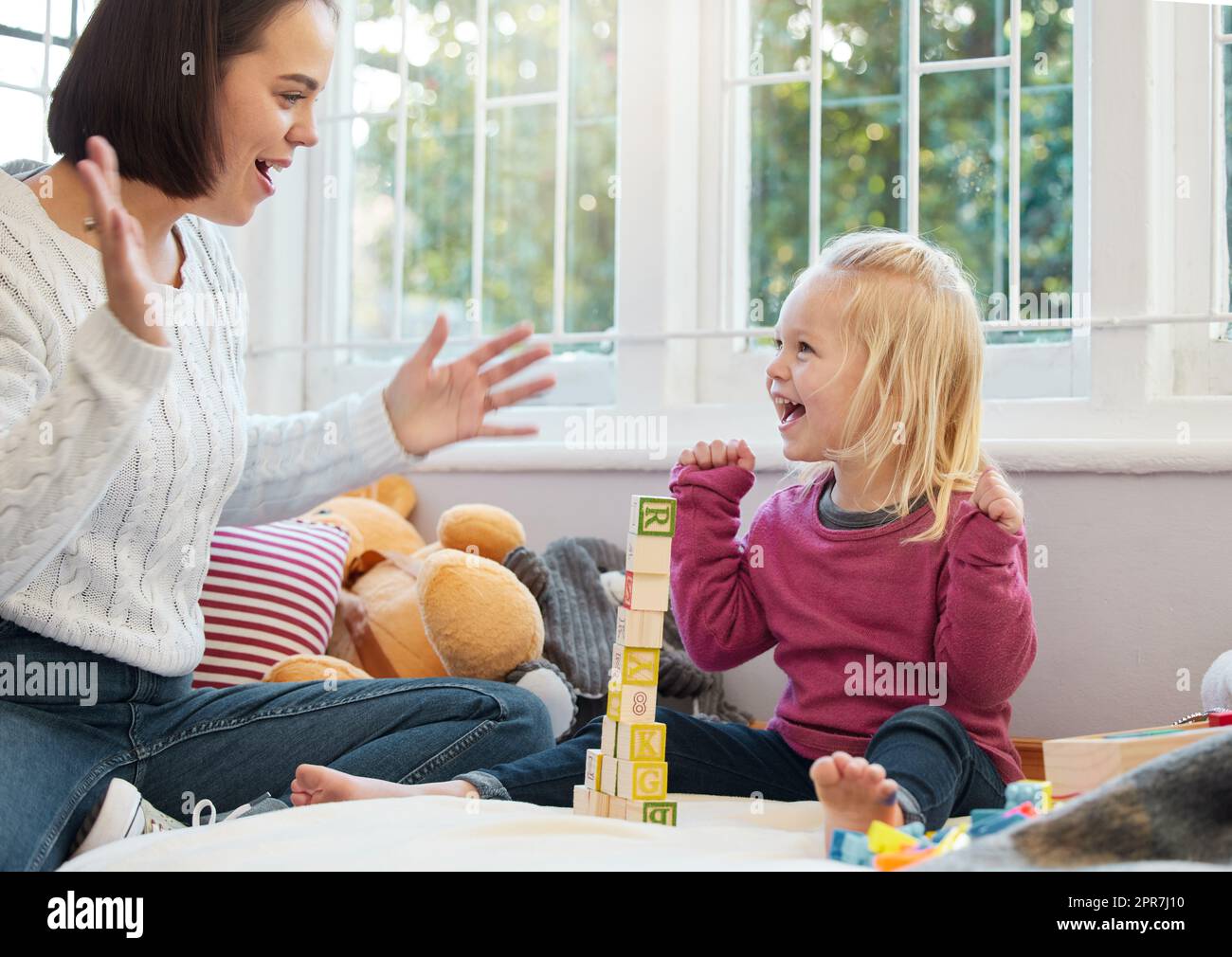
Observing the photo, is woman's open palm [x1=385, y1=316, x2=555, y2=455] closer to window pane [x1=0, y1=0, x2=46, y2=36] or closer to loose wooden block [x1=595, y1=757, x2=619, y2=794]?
loose wooden block [x1=595, y1=757, x2=619, y2=794]

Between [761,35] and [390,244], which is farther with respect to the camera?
[390,244]

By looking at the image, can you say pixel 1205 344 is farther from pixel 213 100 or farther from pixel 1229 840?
pixel 213 100

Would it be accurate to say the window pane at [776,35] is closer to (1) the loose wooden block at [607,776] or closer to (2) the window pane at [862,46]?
(2) the window pane at [862,46]

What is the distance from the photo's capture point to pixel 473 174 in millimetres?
2104

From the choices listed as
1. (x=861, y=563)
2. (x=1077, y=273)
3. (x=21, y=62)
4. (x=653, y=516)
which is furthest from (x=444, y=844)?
(x=21, y=62)

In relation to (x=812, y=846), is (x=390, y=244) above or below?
above

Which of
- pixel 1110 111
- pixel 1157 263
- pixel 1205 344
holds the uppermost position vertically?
pixel 1110 111

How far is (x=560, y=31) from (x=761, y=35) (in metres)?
0.33

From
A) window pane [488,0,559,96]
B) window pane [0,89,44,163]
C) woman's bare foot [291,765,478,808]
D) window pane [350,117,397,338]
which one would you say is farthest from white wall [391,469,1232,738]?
window pane [0,89,44,163]

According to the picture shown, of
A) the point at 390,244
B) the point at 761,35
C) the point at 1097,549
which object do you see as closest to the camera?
the point at 1097,549

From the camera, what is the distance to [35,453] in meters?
0.91

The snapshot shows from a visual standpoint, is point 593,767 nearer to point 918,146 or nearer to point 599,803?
point 599,803

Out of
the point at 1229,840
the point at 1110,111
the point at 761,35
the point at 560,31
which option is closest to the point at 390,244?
the point at 560,31

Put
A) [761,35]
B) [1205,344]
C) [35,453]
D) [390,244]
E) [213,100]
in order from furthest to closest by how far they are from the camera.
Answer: [390,244] < [761,35] < [1205,344] < [213,100] < [35,453]
